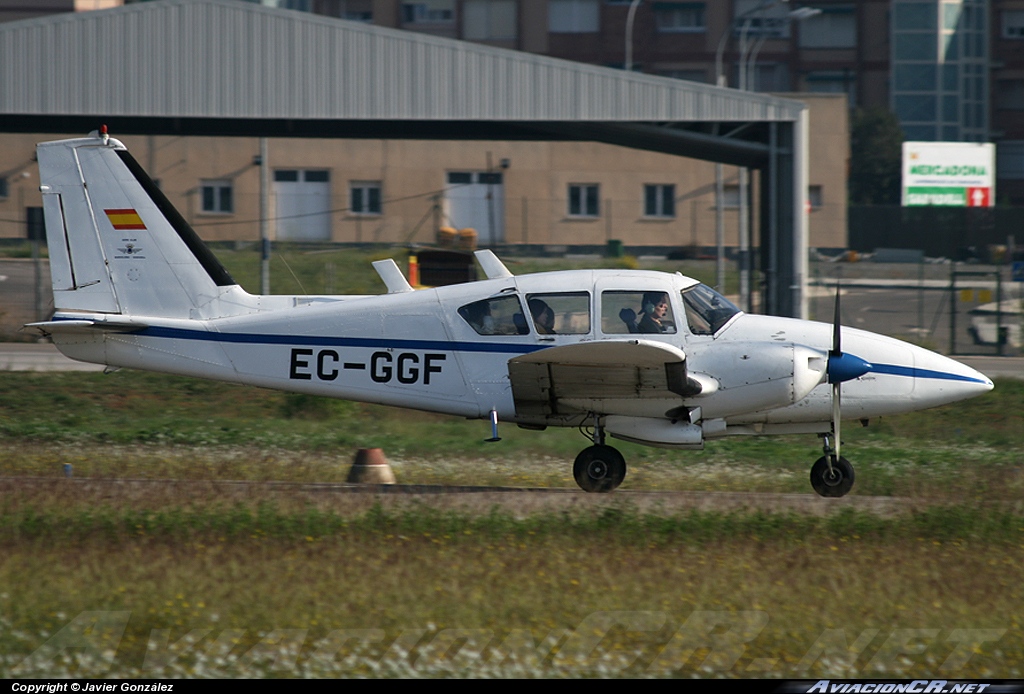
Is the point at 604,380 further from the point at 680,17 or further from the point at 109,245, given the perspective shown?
the point at 680,17

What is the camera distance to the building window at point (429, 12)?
69375 mm

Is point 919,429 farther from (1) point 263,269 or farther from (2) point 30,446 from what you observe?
(1) point 263,269

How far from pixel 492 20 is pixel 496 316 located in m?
59.7

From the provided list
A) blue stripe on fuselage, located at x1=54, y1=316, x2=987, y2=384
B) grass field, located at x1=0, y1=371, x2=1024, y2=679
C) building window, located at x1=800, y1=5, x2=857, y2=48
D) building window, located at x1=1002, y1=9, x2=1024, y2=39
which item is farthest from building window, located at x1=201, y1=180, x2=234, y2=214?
building window, located at x1=1002, y1=9, x2=1024, y2=39

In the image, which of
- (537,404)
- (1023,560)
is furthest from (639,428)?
(1023,560)

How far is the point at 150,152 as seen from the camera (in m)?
38.5

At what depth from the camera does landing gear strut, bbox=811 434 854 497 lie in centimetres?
1055

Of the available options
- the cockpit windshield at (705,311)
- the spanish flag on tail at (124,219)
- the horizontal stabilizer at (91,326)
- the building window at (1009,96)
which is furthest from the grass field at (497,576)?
the building window at (1009,96)

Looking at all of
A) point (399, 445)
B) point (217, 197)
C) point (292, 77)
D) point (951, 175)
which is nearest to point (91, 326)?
point (399, 445)

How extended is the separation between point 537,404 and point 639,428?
1039 mm

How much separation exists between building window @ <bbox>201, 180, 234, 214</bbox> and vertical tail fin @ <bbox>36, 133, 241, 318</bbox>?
24.6 m

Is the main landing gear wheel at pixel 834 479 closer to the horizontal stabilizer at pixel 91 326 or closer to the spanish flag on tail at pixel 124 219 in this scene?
→ the horizontal stabilizer at pixel 91 326

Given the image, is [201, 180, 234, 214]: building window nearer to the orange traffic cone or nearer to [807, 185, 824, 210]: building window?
[807, 185, 824, 210]: building window

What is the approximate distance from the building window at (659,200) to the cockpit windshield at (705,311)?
32.1 meters
